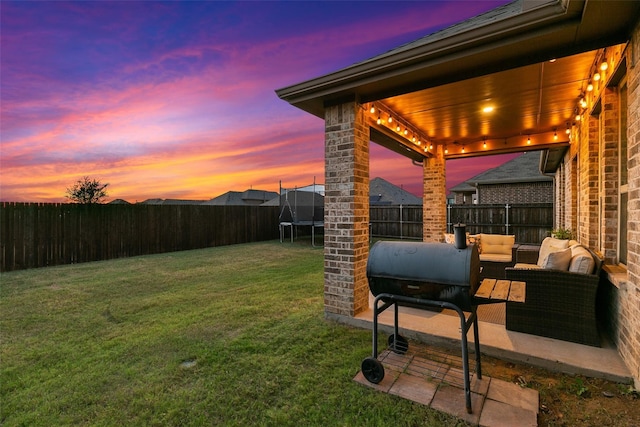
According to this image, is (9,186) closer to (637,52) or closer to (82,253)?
(82,253)

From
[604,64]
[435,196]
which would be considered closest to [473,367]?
[604,64]

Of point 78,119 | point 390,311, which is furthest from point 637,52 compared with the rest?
point 78,119

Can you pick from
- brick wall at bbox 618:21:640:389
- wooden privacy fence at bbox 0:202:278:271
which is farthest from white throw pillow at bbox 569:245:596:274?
wooden privacy fence at bbox 0:202:278:271

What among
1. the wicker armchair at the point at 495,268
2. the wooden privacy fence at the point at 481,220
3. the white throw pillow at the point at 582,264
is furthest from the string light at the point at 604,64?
the wooden privacy fence at the point at 481,220

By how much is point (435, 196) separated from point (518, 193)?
9435 mm

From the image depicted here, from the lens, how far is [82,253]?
841cm

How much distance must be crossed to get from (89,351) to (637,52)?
17.1ft

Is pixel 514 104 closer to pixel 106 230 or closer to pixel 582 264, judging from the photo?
pixel 582 264

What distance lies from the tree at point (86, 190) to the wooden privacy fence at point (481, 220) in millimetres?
14831

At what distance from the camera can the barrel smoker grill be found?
1.95 meters

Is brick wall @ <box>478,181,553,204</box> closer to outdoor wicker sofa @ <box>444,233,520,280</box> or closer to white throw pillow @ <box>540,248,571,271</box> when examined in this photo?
outdoor wicker sofa @ <box>444,233,520,280</box>

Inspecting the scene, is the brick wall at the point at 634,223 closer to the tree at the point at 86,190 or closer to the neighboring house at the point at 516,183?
the neighboring house at the point at 516,183

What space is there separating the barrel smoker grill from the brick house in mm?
1170

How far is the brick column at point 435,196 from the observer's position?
7160mm
